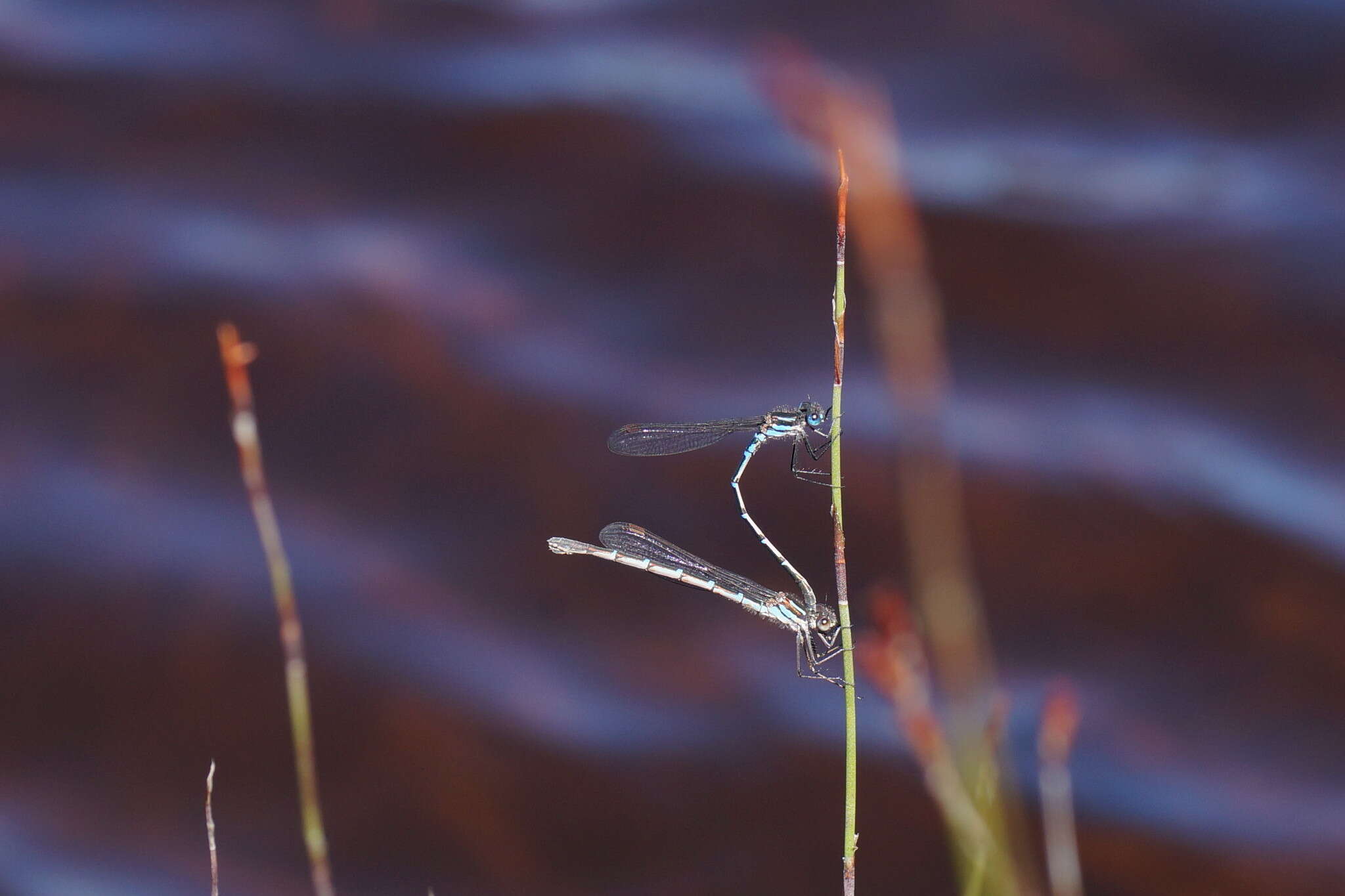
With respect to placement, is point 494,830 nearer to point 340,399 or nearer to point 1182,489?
point 340,399

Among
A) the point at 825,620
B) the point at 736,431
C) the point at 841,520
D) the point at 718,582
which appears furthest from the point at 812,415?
the point at 841,520

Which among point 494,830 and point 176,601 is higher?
point 176,601

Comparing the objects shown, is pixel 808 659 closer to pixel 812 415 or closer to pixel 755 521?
pixel 755 521

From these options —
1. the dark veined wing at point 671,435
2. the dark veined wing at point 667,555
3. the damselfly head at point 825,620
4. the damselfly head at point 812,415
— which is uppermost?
the damselfly head at point 812,415

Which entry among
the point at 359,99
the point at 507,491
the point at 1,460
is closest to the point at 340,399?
the point at 507,491

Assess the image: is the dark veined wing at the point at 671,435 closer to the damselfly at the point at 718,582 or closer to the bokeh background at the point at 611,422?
the bokeh background at the point at 611,422

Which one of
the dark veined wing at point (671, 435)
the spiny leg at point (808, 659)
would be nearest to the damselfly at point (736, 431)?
the dark veined wing at point (671, 435)
